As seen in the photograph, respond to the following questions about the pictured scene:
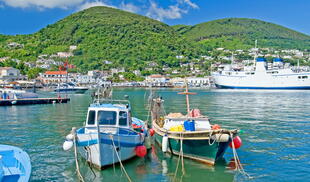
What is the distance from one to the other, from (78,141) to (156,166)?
4.94 m

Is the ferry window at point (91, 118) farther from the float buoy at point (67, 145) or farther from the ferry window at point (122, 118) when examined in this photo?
the float buoy at point (67, 145)

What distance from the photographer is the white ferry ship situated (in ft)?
380

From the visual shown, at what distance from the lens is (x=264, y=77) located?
121812 mm

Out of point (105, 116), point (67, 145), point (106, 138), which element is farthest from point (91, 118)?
point (67, 145)

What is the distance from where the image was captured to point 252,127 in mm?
29641

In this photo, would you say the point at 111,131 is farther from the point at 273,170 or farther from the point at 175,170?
the point at 273,170

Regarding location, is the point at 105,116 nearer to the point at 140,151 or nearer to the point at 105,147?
the point at 105,147

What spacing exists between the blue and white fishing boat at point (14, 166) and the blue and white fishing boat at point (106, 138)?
2065mm

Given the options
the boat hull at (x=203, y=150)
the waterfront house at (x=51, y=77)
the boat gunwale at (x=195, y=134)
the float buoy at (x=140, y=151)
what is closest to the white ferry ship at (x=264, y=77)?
the waterfront house at (x=51, y=77)

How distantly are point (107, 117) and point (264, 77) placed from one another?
116112 millimetres

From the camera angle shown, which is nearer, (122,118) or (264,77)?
(122,118)

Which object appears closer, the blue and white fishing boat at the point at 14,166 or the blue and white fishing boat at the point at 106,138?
the blue and white fishing boat at the point at 14,166

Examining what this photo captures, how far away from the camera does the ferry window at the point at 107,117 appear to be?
16297mm

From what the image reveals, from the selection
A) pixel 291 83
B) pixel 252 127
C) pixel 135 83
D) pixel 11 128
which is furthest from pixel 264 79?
pixel 11 128
